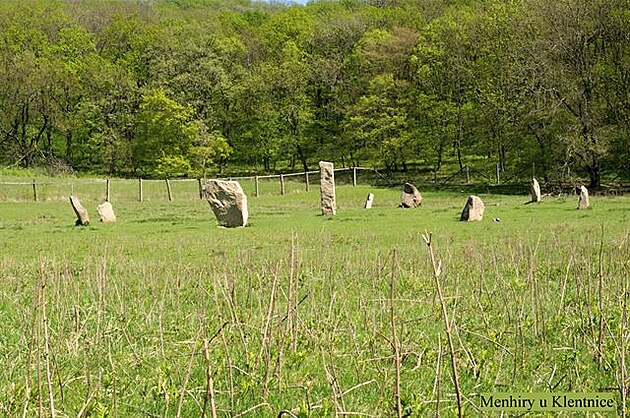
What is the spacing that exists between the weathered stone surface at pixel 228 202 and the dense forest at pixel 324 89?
20.9m

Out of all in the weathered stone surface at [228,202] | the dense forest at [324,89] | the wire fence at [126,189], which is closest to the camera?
the weathered stone surface at [228,202]

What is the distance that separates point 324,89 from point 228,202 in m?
41.8

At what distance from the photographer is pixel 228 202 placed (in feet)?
75.6

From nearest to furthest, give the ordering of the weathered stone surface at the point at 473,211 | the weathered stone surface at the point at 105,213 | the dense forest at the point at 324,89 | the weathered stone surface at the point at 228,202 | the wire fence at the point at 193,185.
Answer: the weathered stone surface at the point at 473,211
the weathered stone surface at the point at 228,202
the weathered stone surface at the point at 105,213
the dense forest at the point at 324,89
the wire fence at the point at 193,185

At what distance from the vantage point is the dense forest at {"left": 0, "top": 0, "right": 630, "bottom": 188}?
40562 mm

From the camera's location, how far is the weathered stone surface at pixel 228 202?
2292cm

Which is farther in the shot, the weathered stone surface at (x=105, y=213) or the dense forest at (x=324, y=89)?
the dense forest at (x=324, y=89)

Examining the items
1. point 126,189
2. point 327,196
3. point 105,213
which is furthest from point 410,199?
point 126,189

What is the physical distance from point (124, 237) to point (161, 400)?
1543 cm

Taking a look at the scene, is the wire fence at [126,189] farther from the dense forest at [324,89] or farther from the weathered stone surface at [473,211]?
the weathered stone surface at [473,211]

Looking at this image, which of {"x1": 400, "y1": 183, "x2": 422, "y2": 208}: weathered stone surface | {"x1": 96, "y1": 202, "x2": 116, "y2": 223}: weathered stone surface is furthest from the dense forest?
{"x1": 96, "y1": 202, "x2": 116, "y2": 223}: weathered stone surface

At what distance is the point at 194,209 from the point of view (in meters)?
32.5

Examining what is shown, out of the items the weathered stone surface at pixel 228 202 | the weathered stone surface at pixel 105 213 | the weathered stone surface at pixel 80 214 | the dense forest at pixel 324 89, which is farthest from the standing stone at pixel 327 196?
the dense forest at pixel 324 89

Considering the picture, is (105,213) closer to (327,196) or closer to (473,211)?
(327,196)
